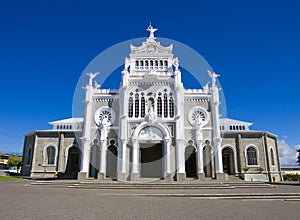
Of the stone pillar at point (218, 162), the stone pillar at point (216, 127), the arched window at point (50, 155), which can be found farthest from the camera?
the arched window at point (50, 155)

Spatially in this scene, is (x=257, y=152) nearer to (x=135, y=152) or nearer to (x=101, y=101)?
(x=135, y=152)

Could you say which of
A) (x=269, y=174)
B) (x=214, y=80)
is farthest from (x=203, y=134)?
(x=269, y=174)

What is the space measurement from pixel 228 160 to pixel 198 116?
444 inches

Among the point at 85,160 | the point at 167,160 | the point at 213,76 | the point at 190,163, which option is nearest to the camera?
the point at 167,160

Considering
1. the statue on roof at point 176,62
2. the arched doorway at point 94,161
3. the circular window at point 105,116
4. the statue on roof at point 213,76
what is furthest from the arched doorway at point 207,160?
the arched doorway at point 94,161

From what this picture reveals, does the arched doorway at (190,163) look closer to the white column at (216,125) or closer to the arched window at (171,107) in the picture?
the white column at (216,125)

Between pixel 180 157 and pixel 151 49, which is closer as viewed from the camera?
pixel 180 157

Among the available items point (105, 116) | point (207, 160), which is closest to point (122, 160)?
point (105, 116)

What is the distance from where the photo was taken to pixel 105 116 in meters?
33.2

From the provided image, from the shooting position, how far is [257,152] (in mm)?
37531

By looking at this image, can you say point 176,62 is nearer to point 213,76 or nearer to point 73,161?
point 213,76

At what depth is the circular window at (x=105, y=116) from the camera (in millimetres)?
32719

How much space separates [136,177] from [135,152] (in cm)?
316

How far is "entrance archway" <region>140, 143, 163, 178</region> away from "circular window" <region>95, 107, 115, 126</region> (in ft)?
18.6
